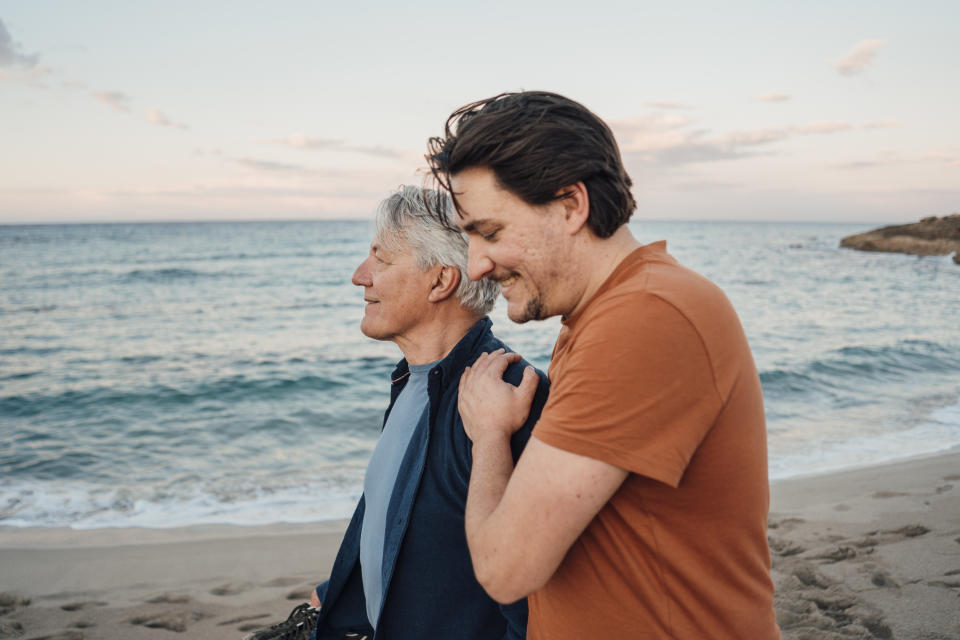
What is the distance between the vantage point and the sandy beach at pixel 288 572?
4137mm

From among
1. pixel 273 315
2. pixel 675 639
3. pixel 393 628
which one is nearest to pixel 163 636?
pixel 393 628

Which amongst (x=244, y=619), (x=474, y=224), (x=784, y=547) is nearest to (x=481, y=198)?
(x=474, y=224)

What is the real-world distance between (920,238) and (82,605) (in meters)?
53.7

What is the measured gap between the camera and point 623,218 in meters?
1.57

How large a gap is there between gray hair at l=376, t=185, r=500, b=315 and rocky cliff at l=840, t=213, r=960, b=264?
45314mm

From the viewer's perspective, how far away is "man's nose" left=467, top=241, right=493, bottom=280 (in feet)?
5.40

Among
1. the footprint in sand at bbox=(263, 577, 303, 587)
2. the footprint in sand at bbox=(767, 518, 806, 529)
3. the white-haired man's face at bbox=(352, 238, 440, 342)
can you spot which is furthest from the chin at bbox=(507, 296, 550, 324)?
the footprint in sand at bbox=(767, 518, 806, 529)

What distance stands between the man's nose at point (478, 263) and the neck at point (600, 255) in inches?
9.2

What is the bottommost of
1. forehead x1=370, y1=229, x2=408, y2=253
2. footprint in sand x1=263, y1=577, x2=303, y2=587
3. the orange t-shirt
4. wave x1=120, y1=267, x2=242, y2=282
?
footprint in sand x1=263, y1=577, x2=303, y2=587

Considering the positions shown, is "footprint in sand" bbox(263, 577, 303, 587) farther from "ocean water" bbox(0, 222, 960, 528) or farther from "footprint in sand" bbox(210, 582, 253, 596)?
"ocean water" bbox(0, 222, 960, 528)

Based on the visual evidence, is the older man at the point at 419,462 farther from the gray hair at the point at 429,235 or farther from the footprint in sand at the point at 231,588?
the footprint in sand at the point at 231,588

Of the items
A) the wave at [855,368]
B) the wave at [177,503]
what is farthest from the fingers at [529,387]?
the wave at [855,368]

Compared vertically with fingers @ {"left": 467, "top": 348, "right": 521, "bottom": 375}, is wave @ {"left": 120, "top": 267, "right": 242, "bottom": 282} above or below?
below

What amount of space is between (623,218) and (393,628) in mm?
1457
